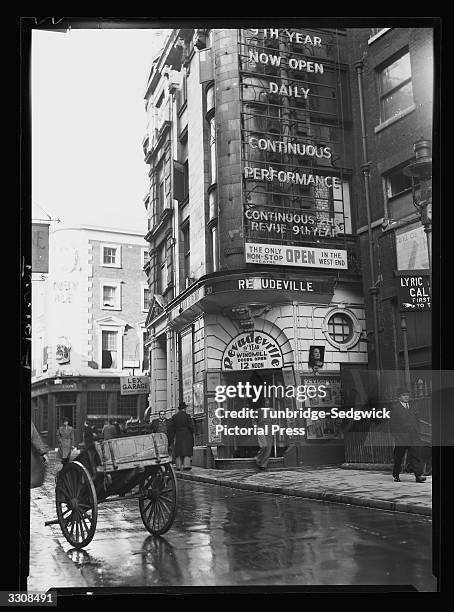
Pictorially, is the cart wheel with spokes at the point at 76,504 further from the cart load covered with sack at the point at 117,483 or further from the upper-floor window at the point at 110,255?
the upper-floor window at the point at 110,255

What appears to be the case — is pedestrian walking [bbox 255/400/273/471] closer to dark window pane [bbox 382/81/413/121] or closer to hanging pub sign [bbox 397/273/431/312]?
hanging pub sign [bbox 397/273/431/312]

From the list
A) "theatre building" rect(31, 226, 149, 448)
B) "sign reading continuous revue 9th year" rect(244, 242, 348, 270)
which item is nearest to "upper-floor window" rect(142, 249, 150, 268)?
"theatre building" rect(31, 226, 149, 448)

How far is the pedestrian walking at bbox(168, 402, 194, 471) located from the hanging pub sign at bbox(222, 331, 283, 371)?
402mm

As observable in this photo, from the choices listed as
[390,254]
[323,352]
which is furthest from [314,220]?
[323,352]

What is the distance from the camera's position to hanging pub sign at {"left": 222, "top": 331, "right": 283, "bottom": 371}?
4336mm

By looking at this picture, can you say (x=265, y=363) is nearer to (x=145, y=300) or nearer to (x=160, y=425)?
(x=160, y=425)

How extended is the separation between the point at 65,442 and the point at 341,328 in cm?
178

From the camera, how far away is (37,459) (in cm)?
421

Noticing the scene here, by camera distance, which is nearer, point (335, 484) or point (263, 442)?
point (263, 442)

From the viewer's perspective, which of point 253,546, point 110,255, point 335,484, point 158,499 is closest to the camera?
point 253,546

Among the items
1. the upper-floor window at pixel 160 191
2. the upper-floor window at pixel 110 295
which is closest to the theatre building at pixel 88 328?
the upper-floor window at pixel 110 295

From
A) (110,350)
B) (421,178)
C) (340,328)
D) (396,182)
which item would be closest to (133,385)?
(110,350)

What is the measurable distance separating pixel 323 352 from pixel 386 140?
1367 millimetres

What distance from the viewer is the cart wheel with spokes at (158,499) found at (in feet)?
13.6
